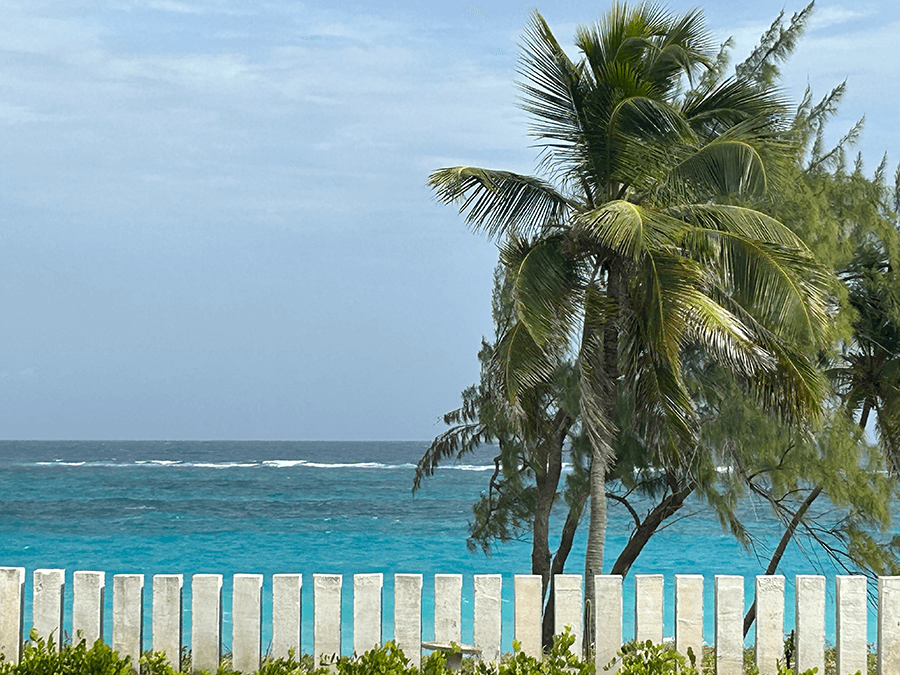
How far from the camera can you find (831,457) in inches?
383

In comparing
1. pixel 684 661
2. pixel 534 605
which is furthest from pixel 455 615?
pixel 684 661

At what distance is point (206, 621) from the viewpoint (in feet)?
17.7

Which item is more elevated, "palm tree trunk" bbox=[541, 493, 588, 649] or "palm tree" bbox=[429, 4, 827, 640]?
"palm tree" bbox=[429, 4, 827, 640]

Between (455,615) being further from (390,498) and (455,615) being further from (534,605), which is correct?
(390,498)

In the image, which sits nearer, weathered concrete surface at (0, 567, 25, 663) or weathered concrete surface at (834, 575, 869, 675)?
weathered concrete surface at (834, 575, 869, 675)

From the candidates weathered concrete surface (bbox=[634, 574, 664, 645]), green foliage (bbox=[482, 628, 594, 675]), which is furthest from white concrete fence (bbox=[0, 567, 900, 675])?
green foliage (bbox=[482, 628, 594, 675])

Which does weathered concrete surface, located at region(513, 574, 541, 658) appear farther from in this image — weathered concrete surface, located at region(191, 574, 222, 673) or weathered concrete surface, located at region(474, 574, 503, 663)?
weathered concrete surface, located at region(191, 574, 222, 673)

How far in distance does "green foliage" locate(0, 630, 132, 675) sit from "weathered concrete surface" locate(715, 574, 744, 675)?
3.18 m

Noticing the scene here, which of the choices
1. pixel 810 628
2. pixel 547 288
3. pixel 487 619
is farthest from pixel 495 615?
pixel 547 288

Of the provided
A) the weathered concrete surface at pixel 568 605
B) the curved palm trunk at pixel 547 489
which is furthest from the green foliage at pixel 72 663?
the curved palm trunk at pixel 547 489

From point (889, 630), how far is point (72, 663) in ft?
14.5

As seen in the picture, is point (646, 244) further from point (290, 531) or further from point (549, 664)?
point (290, 531)

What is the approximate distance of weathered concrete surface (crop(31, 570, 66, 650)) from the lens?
215 inches

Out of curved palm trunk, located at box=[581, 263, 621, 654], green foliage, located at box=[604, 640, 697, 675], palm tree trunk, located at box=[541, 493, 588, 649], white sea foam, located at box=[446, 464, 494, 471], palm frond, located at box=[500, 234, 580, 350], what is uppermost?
Result: palm frond, located at box=[500, 234, 580, 350]
